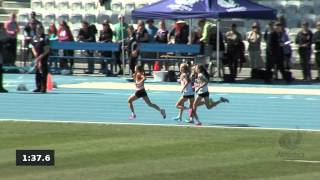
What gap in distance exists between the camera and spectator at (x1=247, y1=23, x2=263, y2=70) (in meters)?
31.8

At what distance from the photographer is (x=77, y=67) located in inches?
1390

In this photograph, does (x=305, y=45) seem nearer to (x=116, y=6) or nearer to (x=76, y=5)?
(x=116, y=6)

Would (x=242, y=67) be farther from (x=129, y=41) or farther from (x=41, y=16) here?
(x=41, y=16)

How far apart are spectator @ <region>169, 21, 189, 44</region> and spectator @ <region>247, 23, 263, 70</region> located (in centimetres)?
208

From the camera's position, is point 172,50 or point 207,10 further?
point 172,50

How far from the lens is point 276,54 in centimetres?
3059

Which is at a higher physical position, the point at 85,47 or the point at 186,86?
the point at 85,47

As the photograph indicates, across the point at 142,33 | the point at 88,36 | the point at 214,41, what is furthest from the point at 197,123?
the point at 88,36

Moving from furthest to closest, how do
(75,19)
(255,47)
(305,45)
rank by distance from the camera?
(75,19)
(255,47)
(305,45)

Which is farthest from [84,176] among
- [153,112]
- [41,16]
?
[41,16]

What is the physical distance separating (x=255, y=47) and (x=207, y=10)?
284 cm

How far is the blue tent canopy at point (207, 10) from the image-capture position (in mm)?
29859

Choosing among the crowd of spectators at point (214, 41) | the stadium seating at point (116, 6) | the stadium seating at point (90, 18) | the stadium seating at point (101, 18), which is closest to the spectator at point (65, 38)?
the crowd of spectators at point (214, 41)

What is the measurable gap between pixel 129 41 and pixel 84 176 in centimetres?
1890
